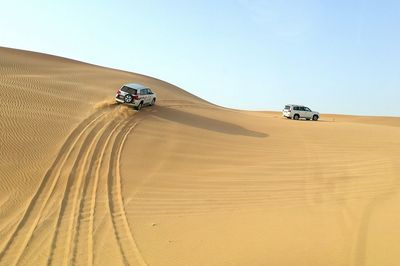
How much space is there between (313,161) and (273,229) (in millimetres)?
9219

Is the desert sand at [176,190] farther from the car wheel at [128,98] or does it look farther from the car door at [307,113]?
the car door at [307,113]

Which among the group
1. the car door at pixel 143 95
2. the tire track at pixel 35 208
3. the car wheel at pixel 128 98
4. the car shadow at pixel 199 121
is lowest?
the tire track at pixel 35 208

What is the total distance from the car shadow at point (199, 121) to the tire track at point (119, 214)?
7382 mm

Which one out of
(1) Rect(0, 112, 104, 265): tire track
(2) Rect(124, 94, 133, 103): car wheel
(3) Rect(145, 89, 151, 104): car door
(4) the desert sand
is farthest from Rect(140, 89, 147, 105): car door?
(1) Rect(0, 112, 104, 265): tire track

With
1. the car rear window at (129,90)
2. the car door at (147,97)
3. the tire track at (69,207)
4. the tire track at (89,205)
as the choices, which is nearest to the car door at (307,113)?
the car door at (147,97)

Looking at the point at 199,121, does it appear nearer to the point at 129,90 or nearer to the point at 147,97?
the point at 147,97

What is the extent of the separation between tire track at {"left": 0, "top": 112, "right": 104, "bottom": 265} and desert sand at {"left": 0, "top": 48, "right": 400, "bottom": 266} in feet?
0.11

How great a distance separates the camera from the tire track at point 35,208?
804 centimetres

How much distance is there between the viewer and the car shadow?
23.8 meters

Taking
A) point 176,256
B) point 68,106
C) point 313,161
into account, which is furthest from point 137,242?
point 68,106

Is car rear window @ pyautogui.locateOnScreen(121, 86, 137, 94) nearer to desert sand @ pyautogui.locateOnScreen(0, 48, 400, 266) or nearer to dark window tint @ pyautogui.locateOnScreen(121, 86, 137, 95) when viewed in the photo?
dark window tint @ pyautogui.locateOnScreen(121, 86, 137, 95)

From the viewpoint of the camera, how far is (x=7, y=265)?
739cm

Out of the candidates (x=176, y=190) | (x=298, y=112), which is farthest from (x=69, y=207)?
(x=298, y=112)

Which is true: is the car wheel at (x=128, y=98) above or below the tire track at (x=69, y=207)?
above
